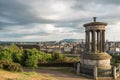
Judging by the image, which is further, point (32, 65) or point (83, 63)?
point (32, 65)

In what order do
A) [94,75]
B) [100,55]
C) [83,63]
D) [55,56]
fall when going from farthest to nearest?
[55,56] < [83,63] < [100,55] < [94,75]

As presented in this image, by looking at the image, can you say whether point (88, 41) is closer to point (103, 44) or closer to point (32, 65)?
point (103, 44)

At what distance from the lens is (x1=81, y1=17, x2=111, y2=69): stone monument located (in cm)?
2684

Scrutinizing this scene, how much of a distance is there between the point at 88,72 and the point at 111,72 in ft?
9.17

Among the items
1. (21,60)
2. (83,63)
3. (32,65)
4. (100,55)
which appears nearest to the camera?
(100,55)

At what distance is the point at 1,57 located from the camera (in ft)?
112

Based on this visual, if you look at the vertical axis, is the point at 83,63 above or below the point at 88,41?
below

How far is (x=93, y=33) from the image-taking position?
27.5 meters

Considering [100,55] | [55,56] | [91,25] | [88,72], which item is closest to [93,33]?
[91,25]

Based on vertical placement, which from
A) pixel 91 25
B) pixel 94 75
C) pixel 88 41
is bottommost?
pixel 94 75

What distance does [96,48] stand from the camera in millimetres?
27859

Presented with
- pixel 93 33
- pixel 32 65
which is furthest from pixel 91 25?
pixel 32 65

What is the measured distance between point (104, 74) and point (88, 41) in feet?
17.1

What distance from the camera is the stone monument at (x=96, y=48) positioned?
2684 cm
